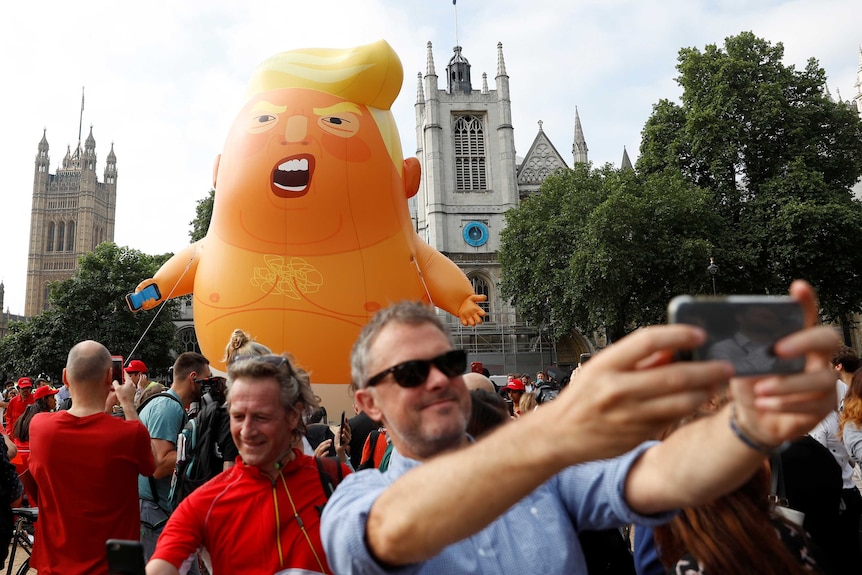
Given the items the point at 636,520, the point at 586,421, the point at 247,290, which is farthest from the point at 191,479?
the point at 247,290

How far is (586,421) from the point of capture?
85 centimetres

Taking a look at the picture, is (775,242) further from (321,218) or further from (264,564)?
(264,564)

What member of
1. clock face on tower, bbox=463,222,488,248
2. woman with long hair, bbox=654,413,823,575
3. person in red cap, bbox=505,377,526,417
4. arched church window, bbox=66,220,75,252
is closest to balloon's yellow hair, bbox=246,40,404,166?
person in red cap, bbox=505,377,526,417

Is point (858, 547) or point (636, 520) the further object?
point (858, 547)

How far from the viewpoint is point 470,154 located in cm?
4003

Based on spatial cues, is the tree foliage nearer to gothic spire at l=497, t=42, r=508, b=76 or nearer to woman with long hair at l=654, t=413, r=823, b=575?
woman with long hair at l=654, t=413, r=823, b=575

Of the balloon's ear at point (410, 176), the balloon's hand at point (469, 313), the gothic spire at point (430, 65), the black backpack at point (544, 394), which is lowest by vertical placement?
the black backpack at point (544, 394)

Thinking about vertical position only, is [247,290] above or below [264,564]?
above

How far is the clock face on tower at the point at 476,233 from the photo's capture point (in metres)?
38.8

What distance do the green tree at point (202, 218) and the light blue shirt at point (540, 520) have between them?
26581mm

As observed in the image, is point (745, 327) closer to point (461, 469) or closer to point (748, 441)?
point (748, 441)

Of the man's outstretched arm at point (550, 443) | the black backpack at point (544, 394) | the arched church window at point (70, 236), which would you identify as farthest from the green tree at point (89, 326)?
the arched church window at point (70, 236)

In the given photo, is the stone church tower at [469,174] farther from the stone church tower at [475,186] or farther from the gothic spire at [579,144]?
the gothic spire at [579,144]

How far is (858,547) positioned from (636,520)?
2.95m
